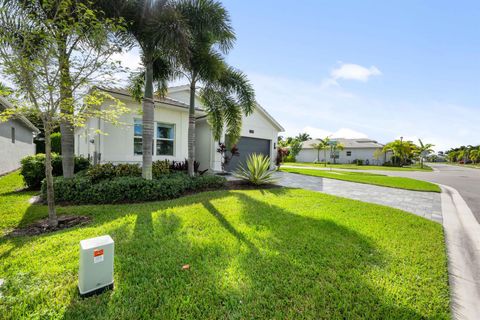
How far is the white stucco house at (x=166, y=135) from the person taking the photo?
28.0 feet

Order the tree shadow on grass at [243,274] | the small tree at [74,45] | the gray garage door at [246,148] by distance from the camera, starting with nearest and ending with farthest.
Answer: the tree shadow on grass at [243,274]
the small tree at [74,45]
the gray garage door at [246,148]

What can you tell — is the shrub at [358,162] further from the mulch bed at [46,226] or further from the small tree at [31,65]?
the small tree at [31,65]

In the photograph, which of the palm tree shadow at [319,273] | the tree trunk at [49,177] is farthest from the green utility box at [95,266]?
the tree trunk at [49,177]

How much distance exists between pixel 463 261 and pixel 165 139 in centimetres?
1037

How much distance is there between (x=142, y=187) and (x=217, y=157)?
6096 millimetres

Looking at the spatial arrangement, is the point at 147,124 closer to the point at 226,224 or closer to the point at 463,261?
the point at 226,224

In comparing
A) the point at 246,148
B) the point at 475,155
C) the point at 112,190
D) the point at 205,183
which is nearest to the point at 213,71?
the point at 205,183

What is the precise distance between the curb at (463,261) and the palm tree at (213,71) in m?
6.97

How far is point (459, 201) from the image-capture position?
706 cm

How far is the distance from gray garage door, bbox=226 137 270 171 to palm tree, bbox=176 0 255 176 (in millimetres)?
4358

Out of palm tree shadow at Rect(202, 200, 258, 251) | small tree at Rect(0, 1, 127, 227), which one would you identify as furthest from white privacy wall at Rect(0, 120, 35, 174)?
palm tree shadow at Rect(202, 200, 258, 251)

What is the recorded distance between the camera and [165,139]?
32.9ft

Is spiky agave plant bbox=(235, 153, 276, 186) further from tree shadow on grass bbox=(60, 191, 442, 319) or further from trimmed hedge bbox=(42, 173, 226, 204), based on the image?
tree shadow on grass bbox=(60, 191, 442, 319)

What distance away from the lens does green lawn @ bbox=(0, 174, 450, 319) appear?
2.04 meters
